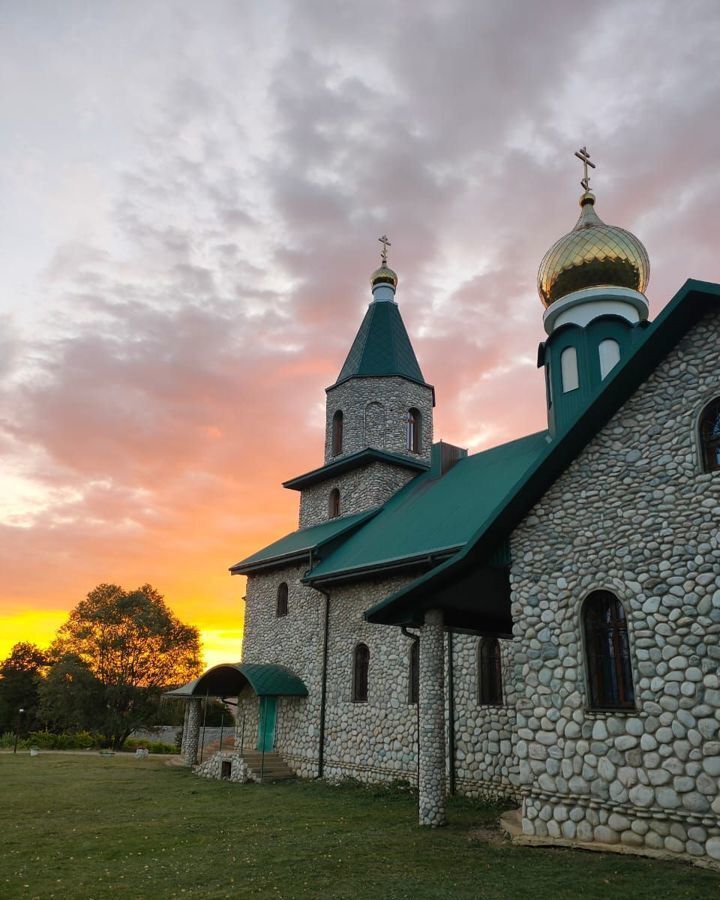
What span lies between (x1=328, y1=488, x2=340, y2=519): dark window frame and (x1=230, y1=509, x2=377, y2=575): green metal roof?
292 mm

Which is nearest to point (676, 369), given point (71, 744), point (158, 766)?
point (158, 766)

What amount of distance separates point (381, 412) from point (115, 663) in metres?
19.8

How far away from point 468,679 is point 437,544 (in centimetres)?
265

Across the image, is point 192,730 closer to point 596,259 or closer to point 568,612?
point 568,612

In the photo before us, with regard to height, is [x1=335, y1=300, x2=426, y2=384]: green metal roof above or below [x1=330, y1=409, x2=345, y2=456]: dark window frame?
above

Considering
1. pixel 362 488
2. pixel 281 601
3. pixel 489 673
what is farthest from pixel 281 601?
pixel 489 673

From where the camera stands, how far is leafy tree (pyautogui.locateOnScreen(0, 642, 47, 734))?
138 feet

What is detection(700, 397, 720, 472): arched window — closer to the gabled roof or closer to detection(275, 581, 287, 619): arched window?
the gabled roof

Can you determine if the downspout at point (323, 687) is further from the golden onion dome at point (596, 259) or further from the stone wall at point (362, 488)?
the golden onion dome at point (596, 259)

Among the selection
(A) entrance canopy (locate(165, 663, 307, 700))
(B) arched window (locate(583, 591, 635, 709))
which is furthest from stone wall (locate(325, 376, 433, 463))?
(B) arched window (locate(583, 591, 635, 709))

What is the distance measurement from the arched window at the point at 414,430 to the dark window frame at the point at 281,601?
5.85 m

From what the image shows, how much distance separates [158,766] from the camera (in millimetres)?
20406

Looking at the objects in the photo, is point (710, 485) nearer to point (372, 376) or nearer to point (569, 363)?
point (569, 363)

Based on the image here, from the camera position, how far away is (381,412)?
2252 cm
